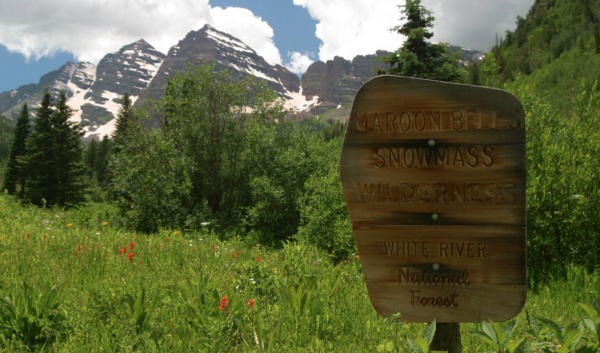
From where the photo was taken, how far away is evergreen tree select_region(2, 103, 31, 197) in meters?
42.9

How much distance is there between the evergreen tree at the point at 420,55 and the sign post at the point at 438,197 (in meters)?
17.1

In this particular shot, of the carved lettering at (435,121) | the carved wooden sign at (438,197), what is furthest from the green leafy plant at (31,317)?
the carved lettering at (435,121)

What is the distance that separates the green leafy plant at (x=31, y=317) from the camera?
2488 millimetres

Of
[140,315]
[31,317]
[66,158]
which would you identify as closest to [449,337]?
[140,315]

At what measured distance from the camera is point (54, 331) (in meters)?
2.50

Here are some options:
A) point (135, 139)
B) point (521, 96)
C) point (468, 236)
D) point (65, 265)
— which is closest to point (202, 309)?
point (468, 236)

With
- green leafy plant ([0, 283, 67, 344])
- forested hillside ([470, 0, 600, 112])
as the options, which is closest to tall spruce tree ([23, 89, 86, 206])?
green leafy plant ([0, 283, 67, 344])

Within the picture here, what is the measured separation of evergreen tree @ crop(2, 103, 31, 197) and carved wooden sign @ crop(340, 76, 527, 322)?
51922 millimetres

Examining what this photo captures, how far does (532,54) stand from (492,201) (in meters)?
115

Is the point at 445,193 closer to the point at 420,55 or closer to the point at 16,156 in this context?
the point at 420,55

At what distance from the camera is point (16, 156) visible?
42.9 m

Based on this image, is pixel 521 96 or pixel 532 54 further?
pixel 532 54

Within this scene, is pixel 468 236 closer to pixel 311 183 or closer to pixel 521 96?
pixel 521 96

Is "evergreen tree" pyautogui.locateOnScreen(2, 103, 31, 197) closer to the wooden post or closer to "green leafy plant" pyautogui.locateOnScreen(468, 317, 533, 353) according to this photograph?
the wooden post
